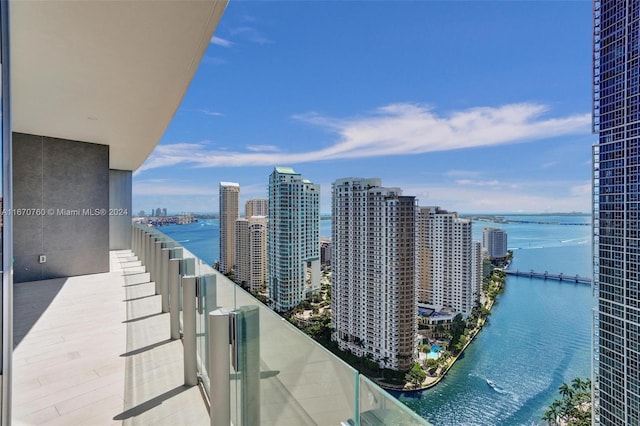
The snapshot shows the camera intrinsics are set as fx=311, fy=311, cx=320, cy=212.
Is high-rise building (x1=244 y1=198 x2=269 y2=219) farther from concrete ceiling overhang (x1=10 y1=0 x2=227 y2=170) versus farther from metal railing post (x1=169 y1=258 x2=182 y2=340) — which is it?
metal railing post (x1=169 y1=258 x2=182 y2=340)

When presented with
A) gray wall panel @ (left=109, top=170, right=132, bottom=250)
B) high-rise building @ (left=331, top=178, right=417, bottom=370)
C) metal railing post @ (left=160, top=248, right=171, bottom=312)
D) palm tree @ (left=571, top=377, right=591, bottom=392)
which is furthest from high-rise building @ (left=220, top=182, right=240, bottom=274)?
palm tree @ (left=571, top=377, right=591, bottom=392)

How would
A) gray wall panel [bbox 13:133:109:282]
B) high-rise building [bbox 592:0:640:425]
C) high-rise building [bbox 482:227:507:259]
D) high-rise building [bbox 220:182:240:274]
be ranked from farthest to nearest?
high-rise building [bbox 482:227:507:259], high-rise building [bbox 220:182:240:274], high-rise building [bbox 592:0:640:425], gray wall panel [bbox 13:133:109:282]

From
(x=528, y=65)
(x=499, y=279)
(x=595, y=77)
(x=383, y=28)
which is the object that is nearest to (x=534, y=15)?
(x=528, y=65)

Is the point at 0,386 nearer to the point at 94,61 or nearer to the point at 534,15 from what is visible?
the point at 94,61

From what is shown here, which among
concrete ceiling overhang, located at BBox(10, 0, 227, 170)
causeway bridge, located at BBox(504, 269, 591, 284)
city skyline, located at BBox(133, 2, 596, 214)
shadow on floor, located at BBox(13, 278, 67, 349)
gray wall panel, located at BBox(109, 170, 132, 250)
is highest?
city skyline, located at BBox(133, 2, 596, 214)

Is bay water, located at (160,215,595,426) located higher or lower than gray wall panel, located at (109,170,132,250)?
lower
